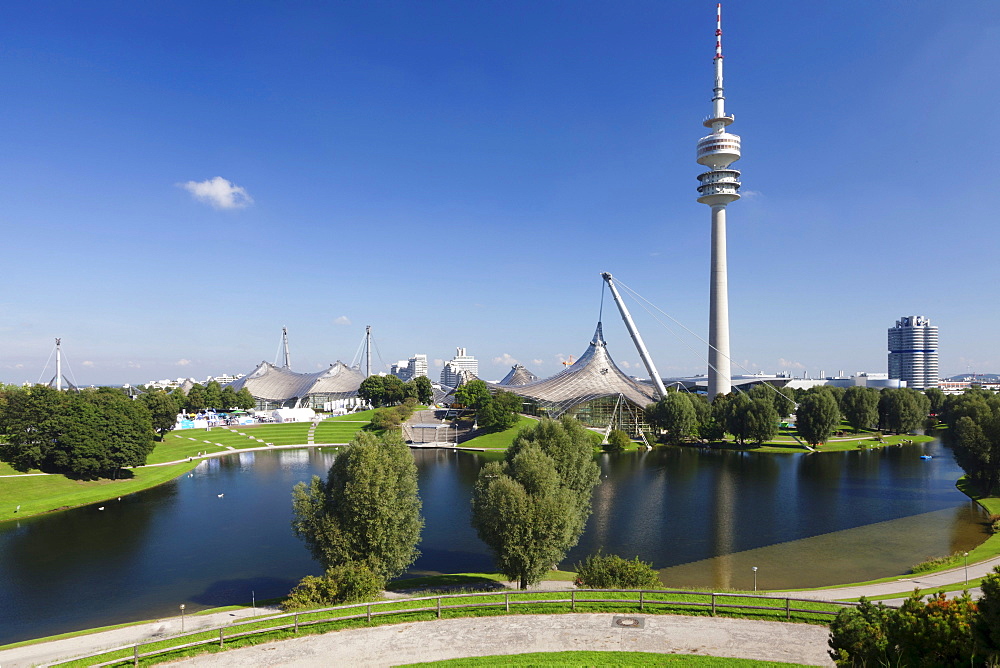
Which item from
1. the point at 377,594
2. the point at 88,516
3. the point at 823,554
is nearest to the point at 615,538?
the point at 823,554

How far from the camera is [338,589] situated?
61.9 feet

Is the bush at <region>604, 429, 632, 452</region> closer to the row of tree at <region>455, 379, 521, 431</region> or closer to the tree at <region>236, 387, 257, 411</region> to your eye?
the row of tree at <region>455, 379, 521, 431</region>

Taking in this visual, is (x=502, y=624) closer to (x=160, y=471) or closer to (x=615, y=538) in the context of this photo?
(x=615, y=538)

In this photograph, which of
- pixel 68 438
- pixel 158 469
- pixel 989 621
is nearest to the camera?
pixel 989 621

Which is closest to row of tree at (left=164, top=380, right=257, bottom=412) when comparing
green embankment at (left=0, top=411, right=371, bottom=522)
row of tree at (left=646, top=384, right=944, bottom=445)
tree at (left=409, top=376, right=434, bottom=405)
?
green embankment at (left=0, top=411, right=371, bottom=522)

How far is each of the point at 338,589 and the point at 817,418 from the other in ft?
210

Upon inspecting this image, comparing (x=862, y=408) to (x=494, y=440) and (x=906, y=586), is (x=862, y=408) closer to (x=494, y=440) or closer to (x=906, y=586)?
(x=494, y=440)

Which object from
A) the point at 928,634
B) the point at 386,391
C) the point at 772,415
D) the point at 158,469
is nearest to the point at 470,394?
the point at 386,391

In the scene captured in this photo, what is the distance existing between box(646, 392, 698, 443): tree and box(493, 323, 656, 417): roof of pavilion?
595 centimetres

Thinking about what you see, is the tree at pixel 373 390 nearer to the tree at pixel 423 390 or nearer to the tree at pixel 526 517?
the tree at pixel 423 390

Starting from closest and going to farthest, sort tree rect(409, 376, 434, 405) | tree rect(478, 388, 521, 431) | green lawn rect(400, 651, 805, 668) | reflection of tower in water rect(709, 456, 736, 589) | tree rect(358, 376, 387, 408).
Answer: green lawn rect(400, 651, 805, 668)
reflection of tower in water rect(709, 456, 736, 589)
tree rect(478, 388, 521, 431)
tree rect(358, 376, 387, 408)
tree rect(409, 376, 434, 405)

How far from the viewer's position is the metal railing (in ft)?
46.0

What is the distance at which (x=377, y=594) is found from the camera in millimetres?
18953

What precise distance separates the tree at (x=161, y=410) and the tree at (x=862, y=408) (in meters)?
94.9
